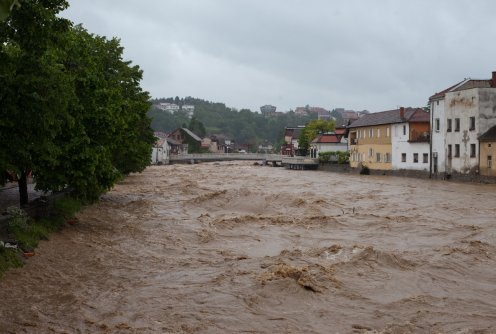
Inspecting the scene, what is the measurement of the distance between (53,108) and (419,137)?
51.8 meters

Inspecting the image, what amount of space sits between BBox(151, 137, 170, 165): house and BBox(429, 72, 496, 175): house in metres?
58.3

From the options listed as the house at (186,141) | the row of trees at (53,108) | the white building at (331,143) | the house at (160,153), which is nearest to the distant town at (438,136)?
the white building at (331,143)

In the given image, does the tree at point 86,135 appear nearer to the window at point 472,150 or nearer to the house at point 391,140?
the window at point 472,150

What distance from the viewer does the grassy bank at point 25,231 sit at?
47.8 ft

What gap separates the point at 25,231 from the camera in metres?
17.3

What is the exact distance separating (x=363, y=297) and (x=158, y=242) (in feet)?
30.5

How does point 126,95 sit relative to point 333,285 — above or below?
above

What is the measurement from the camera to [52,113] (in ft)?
46.5

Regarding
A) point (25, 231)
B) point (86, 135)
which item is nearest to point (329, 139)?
point (86, 135)

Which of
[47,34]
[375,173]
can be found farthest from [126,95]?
[375,173]

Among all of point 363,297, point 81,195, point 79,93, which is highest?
point 79,93

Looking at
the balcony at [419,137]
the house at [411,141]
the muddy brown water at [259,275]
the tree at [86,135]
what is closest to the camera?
the muddy brown water at [259,275]

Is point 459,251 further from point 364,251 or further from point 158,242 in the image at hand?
point 158,242

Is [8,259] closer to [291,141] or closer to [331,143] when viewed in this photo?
[331,143]
